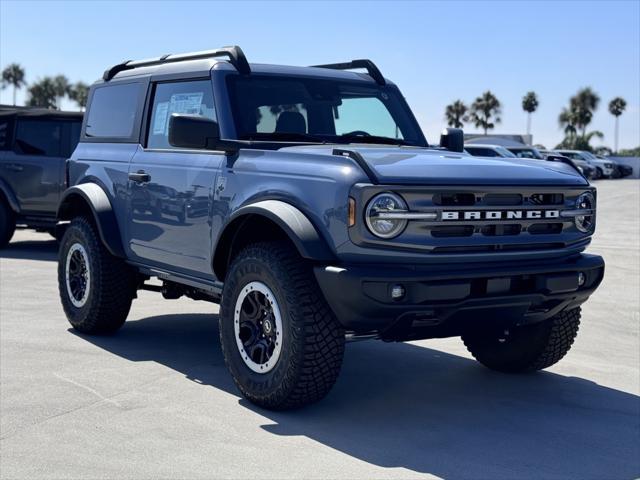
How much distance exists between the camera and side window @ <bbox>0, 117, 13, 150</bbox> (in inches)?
519

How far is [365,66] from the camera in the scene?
672 cm

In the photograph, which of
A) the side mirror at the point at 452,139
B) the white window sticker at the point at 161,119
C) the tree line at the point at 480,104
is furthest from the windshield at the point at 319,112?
the tree line at the point at 480,104

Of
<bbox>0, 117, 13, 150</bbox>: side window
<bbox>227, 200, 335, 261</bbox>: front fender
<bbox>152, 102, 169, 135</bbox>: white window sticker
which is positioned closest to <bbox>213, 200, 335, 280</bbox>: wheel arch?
<bbox>227, 200, 335, 261</bbox>: front fender

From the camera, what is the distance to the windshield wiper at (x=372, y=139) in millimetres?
6059

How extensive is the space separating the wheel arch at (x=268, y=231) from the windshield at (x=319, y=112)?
650 mm

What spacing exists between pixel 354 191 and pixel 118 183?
2.71m

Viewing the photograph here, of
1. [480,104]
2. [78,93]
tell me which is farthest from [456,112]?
[78,93]

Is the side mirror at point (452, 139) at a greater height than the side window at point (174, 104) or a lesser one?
lesser

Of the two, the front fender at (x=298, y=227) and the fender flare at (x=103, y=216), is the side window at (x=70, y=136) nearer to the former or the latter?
the fender flare at (x=103, y=216)

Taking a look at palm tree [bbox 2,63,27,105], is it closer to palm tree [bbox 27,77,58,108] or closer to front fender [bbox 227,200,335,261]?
palm tree [bbox 27,77,58,108]

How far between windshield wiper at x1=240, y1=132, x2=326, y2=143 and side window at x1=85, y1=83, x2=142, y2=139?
4.71ft

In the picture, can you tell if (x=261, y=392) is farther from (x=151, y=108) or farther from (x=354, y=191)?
(x=151, y=108)

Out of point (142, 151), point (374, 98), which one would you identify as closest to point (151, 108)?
point (142, 151)

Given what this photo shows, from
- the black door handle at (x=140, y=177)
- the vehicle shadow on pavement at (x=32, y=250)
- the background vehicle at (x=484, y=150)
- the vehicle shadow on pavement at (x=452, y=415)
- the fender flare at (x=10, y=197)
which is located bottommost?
the vehicle shadow on pavement at (x=452, y=415)
